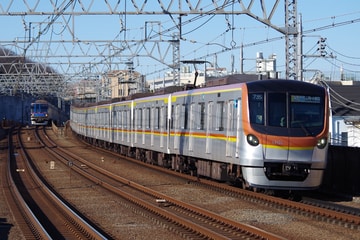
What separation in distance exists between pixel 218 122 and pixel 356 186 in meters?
3.83

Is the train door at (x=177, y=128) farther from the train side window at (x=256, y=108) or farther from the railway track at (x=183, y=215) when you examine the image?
the train side window at (x=256, y=108)

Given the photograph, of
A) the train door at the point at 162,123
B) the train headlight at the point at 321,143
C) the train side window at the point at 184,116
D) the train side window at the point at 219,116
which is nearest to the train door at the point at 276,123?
the train headlight at the point at 321,143

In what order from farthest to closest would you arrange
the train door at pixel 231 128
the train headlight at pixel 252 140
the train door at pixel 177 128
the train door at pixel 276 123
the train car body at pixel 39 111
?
the train car body at pixel 39 111, the train door at pixel 177 128, the train door at pixel 231 128, the train headlight at pixel 252 140, the train door at pixel 276 123

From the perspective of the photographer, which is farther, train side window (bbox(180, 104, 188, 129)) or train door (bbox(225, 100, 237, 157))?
train side window (bbox(180, 104, 188, 129))

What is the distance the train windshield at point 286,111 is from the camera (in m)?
15.0

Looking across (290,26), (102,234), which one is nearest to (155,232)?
(102,234)

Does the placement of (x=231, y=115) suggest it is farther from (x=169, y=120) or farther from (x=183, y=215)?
(x=169, y=120)

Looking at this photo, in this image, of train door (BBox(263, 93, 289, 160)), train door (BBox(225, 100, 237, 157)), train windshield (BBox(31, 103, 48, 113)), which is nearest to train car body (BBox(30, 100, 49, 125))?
train windshield (BBox(31, 103, 48, 113))

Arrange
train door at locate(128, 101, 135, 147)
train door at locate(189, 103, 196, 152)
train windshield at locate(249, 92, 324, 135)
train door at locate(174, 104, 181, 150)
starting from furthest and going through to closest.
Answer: train door at locate(128, 101, 135, 147)
train door at locate(174, 104, 181, 150)
train door at locate(189, 103, 196, 152)
train windshield at locate(249, 92, 324, 135)

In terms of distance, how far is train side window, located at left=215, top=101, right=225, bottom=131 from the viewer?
1709 centimetres

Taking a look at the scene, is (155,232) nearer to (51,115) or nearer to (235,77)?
(235,77)

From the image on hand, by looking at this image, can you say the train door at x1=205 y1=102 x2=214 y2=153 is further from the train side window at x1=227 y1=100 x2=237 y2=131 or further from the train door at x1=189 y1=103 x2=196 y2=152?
the train side window at x1=227 y1=100 x2=237 y2=131

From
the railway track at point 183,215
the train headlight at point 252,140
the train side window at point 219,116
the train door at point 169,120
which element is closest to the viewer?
the railway track at point 183,215

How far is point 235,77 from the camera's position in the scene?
18.2 metres
